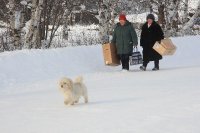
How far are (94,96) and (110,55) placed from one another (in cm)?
503

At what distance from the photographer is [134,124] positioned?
25.2ft

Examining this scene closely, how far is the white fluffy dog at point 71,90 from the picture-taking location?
31.0 ft

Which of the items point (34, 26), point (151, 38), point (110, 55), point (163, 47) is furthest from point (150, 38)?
point (34, 26)

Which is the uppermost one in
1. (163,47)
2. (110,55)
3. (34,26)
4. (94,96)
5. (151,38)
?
(34,26)

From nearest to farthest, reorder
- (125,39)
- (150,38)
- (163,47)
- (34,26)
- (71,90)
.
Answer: (71,90) → (125,39) → (163,47) → (150,38) → (34,26)

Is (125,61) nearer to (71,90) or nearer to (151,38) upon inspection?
(151,38)

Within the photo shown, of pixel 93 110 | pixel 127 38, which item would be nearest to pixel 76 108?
pixel 93 110

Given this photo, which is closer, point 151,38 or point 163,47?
point 163,47

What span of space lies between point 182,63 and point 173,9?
6.08 meters

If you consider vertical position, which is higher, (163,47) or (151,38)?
(151,38)

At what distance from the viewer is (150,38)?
631 inches

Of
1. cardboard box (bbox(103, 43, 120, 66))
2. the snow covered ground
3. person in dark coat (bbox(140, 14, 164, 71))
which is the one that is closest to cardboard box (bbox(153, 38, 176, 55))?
person in dark coat (bbox(140, 14, 164, 71))

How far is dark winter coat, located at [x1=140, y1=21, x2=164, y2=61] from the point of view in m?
15.9

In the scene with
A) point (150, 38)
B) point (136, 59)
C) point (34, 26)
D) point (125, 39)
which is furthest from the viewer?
point (34, 26)
